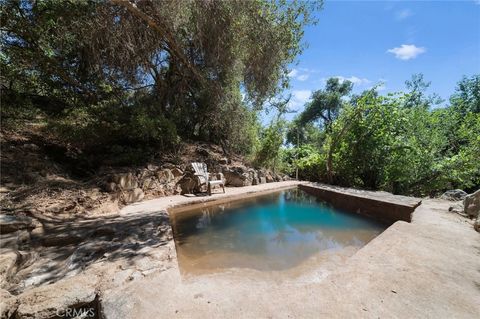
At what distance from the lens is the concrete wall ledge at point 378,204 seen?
455cm

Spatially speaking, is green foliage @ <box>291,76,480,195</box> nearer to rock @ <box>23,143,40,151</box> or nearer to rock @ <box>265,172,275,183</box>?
rock @ <box>265,172,275,183</box>

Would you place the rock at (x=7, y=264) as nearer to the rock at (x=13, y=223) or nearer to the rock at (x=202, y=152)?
the rock at (x=13, y=223)

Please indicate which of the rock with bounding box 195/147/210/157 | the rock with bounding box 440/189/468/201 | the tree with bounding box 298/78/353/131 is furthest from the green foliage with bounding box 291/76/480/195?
the tree with bounding box 298/78/353/131

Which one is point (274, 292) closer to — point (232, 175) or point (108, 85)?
point (232, 175)

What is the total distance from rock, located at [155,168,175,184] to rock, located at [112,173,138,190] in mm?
671

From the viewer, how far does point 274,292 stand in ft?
6.18

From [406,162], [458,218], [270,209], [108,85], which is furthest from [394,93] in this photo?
[108,85]

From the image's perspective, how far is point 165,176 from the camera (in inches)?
241

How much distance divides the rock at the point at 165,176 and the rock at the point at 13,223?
10.1 ft

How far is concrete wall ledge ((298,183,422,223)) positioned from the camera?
455cm

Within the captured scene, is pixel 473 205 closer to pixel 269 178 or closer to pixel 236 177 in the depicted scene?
pixel 236 177

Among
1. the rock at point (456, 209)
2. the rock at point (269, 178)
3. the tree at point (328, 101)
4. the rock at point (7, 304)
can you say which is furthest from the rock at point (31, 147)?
the tree at point (328, 101)

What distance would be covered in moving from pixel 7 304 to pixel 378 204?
6.00m

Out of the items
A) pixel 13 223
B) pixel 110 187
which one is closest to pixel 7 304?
pixel 13 223
